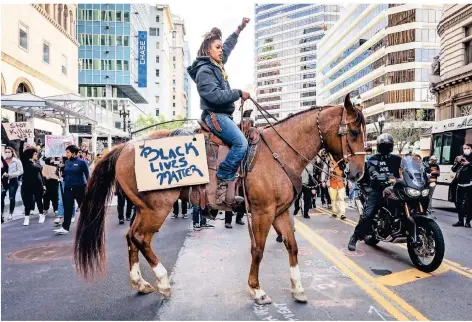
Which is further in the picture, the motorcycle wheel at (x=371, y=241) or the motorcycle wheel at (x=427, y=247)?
the motorcycle wheel at (x=371, y=241)

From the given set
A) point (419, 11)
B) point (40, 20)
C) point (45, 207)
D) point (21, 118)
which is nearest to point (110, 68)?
point (40, 20)

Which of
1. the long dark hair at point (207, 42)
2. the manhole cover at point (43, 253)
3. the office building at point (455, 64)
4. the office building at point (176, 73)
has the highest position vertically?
the office building at point (176, 73)

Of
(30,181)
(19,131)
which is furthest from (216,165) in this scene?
(19,131)

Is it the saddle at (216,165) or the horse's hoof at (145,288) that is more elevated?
the saddle at (216,165)

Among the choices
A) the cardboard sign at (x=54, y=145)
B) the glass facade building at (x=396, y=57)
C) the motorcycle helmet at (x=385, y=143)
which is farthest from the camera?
the glass facade building at (x=396, y=57)

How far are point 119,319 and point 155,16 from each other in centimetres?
11896

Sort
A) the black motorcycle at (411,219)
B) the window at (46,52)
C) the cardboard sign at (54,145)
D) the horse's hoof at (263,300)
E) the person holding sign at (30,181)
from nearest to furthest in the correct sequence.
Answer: the horse's hoof at (263,300) → the black motorcycle at (411,219) → the person holding sign at (30,181) → the cardboard sign at (54,145) → the window at (46,52)

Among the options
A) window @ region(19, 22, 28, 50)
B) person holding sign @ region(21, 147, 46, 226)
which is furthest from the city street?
window @ region(19, 22, 28, 50)

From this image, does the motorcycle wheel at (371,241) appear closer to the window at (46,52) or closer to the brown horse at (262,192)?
the brown horse at (262,192)

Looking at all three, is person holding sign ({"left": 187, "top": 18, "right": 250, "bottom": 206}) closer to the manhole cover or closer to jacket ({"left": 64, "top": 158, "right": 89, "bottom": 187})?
the manhole cover

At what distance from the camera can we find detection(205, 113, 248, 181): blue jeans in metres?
4.45

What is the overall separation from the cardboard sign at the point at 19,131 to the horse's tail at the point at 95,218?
1019 centimetres

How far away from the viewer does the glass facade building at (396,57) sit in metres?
56.8

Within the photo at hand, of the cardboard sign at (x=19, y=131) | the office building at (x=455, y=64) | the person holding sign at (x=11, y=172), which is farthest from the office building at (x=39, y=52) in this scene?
the office building at (x=455, y=64)
